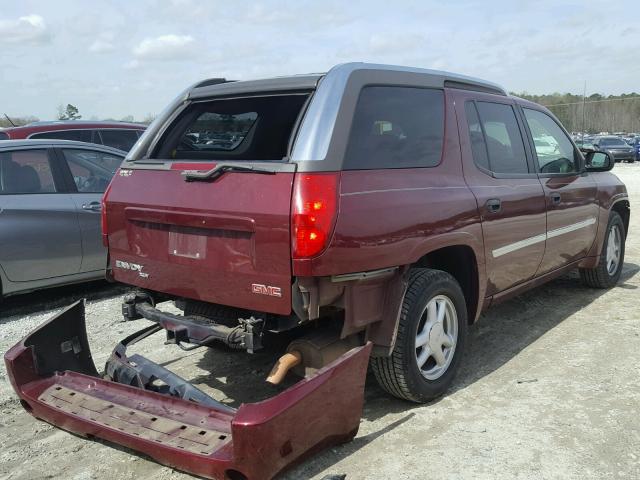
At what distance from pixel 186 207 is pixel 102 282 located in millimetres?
3906

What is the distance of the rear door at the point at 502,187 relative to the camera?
4078 millimetres

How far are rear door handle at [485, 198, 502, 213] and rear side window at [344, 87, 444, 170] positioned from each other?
1.83ft

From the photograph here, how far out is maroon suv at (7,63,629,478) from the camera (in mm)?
2949

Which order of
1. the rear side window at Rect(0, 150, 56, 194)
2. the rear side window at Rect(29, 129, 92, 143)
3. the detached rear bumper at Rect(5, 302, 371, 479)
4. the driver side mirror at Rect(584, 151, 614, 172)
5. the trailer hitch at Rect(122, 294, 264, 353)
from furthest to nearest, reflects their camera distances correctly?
the rear side window at Rect(29, 129, 92, 143), the driver side mirror at Rect(584, 151, 614, 172), the rear side window at Rect(0, 150, 56, 194), the trailer hitch at Rect(122, 294, 264, 353), the detached rear bumper at Rect(5, 302, 371, 479)

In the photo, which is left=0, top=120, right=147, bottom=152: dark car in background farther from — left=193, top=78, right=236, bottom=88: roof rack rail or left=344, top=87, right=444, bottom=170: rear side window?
left=344, top=87, right=444, bottom=170: rear side window

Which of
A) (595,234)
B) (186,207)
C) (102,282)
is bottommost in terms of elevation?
(102,282)

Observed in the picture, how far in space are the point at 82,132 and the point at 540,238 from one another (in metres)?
7.20

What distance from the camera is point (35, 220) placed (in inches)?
220

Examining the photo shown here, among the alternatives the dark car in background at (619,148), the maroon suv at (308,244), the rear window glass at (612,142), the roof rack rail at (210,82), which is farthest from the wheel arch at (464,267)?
the rear window glass at (612,142)

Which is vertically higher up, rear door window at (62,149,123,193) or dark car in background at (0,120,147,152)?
dark car in background at (0,120,147,152)

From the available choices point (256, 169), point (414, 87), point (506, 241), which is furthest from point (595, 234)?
point (256, 169)

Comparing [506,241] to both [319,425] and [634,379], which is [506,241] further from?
[319,425]

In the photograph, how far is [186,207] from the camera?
10.9 ft

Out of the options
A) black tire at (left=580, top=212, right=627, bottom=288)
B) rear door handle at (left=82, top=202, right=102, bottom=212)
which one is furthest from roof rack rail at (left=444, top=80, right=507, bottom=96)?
rear door handle at (left=82, top=202, right=102, bottom=212)
